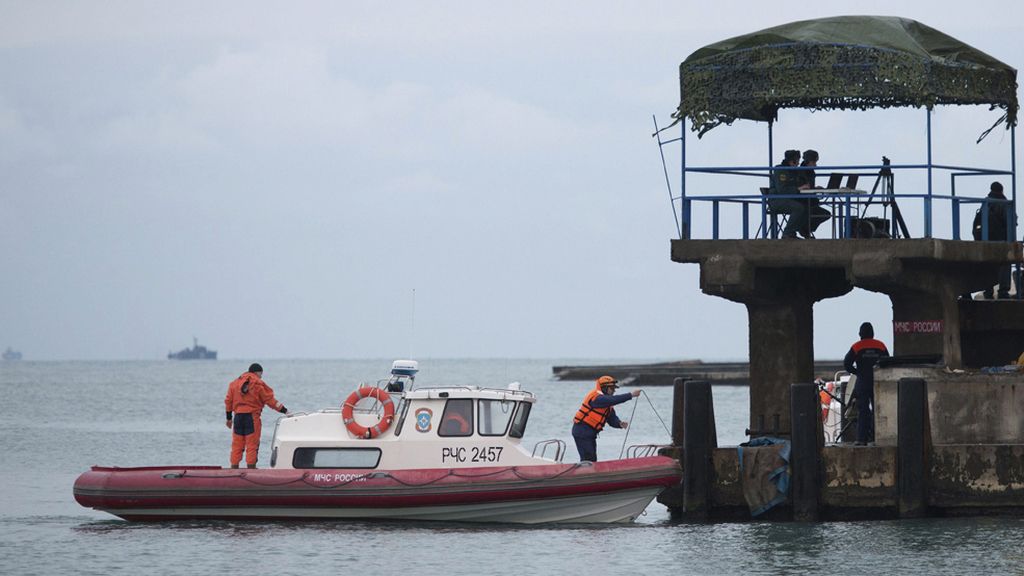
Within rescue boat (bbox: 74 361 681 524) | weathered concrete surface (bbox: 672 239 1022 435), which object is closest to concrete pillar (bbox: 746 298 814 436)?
weathered concrete surface (bbox: 672 239 1022 435)

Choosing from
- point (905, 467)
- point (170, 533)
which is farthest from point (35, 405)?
point (905, 467)

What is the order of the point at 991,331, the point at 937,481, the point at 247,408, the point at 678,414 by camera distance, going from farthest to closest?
the point at 991,331 → the point at 678,414 → the point at 247,408 → the point at 937,481

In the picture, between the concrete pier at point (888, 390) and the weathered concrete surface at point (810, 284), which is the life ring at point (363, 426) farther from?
the weathered concrete surface at point (810, 284)

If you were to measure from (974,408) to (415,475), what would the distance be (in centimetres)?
774

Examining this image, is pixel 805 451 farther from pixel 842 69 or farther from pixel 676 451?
pixel 842 69

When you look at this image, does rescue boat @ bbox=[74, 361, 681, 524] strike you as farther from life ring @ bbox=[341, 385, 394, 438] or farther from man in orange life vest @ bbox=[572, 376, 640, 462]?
man in orange life vest @ bbox=[572, 376, 640, 462]

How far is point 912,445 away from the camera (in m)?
21.3

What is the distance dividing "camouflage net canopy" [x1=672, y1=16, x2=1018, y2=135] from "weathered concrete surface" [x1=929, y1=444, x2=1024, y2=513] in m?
4.97

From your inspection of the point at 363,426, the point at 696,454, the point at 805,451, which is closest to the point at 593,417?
the point at 696,454

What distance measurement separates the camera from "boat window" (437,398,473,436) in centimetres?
2250

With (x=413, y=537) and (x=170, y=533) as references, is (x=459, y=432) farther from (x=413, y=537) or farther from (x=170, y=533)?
(x=170, y=533)

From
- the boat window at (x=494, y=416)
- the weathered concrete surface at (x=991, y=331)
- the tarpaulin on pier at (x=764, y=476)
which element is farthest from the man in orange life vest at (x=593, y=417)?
the weathered concrete surface at (x=991, y=331)

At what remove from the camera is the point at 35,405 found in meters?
85.8

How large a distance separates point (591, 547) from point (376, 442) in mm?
3365
